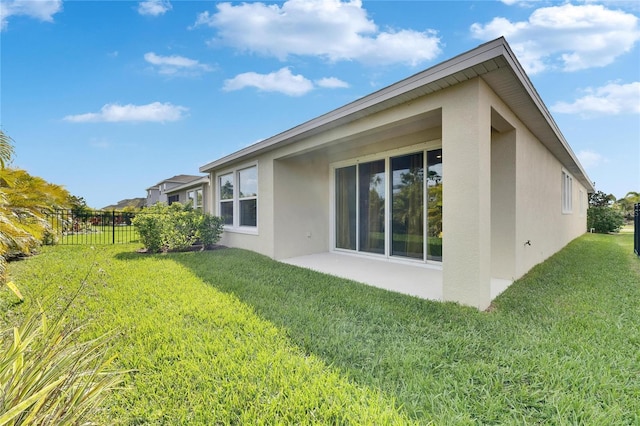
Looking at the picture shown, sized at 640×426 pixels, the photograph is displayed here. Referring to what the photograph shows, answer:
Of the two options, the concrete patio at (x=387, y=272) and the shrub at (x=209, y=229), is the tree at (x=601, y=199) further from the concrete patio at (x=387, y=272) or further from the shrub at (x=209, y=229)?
the shrub at (x=209, y=229)

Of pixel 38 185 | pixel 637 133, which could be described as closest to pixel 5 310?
pixel 38 185

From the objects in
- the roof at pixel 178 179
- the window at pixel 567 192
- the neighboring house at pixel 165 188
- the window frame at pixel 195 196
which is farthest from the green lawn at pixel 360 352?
the roof at pixel 178 179

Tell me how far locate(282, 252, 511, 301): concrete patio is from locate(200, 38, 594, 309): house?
0.18 ft

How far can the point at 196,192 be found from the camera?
55.2ft

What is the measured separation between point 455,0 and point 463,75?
13.4 ft

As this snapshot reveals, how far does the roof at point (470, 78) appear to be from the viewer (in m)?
3.53

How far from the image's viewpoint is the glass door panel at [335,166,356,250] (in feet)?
27.2

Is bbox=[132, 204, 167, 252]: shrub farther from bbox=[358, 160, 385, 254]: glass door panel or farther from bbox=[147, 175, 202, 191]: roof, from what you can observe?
bbox=[147, 175, 202, 191]: roof

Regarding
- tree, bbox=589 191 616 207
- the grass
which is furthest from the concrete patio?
tree, bbox=589 191 616 207

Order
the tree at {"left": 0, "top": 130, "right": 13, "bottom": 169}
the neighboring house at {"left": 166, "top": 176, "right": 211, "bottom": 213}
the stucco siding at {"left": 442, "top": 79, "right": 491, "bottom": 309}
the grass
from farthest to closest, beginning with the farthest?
the neighboring house at {"left": 166, "top": 176, "right": 211, "bottom": 213} < the grass < the tree at {"left": 0, "top": 130, "right": 13, "bottom": 169} < the stucco siding at {"left": 442, "top": 79, "right": 491, "bottom": 309}

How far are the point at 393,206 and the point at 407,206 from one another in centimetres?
38

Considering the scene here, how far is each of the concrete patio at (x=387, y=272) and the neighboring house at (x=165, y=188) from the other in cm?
1765

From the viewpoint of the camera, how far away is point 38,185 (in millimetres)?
8531

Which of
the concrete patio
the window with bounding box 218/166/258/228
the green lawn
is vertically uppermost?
the window with bounding box 218/166/258/228
